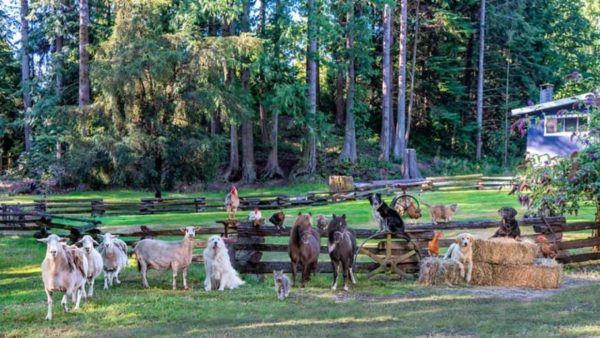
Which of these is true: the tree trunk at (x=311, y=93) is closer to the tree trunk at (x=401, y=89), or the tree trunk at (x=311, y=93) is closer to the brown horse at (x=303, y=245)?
the tree trunk at (x=401, y=89)

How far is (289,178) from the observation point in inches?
1583

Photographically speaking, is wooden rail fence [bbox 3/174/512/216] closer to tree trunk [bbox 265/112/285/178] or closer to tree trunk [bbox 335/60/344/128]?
tree trunk [bbox 265/112/285/178]

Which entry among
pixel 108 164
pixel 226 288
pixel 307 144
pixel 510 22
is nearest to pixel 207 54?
pixel 108 164

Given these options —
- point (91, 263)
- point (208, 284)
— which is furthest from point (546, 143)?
point (91, 263)

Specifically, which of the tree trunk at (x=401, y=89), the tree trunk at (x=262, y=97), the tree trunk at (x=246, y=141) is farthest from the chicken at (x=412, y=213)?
the tree trunk at (x=401, y=89)

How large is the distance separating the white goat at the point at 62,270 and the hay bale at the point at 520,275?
751 centimetres

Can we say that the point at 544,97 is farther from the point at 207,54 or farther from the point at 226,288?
the point at 226,288

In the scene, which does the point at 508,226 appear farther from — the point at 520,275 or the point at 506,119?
the point at 506,119

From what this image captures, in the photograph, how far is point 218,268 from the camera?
1134 cm

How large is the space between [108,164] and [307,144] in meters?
15.3

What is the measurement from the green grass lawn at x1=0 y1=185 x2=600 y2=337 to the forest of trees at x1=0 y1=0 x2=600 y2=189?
1775 cm

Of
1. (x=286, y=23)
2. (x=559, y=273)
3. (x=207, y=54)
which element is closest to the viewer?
(x=559, y=273)

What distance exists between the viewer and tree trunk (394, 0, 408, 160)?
42812 mm

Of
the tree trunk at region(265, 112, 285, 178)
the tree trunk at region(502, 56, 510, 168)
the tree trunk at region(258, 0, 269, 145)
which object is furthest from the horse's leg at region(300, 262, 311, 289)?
the tree trunk at region(502, 56, 510, 168)
